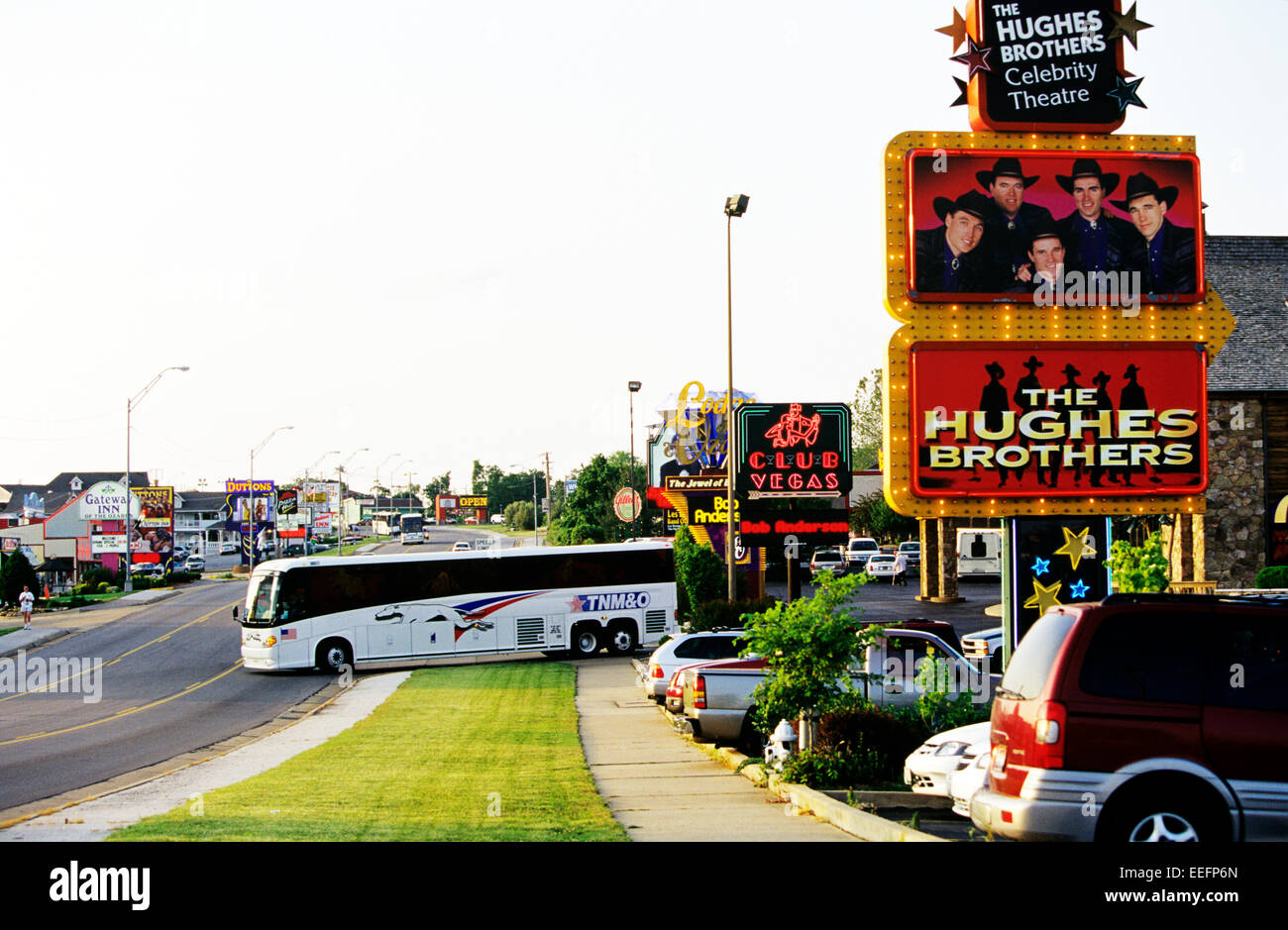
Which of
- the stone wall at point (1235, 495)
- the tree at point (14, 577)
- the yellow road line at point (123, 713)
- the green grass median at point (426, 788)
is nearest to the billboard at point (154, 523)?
the tree at point (14, 577)

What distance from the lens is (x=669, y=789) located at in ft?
46.5

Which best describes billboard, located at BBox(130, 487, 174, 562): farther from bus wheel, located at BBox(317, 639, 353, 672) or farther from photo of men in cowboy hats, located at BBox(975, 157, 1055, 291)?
photo of men in cowboy hats, located at BBox(975, 157, 1055, 291)

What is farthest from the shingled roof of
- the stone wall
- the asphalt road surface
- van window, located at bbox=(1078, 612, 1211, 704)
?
the asphalt road surface

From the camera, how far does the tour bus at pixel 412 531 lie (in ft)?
369

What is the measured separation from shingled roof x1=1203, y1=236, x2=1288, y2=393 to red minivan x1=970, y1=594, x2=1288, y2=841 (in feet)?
82.9

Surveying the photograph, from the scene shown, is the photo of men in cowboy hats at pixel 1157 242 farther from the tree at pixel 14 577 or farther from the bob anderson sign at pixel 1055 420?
the tree at pixel 14 577

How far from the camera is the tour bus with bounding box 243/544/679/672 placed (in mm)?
32500

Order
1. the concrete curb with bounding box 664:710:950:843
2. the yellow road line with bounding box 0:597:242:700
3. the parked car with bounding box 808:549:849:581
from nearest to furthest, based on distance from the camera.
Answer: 1. the concrete curb with bounding box 664:710:950:843
2. the yellow road line with bounding box 0:597:242:700
3. the parked car with bounding box 808:549:849:581

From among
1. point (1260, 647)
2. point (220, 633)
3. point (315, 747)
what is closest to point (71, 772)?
point (315, 747)

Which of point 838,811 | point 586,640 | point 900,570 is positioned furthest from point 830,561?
point 838,811
